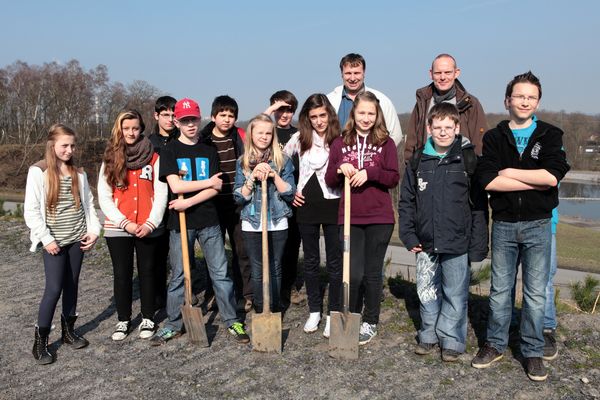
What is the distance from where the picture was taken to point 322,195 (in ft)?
14.8

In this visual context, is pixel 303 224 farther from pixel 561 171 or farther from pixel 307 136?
pixel 561 171

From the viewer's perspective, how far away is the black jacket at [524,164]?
3588mm

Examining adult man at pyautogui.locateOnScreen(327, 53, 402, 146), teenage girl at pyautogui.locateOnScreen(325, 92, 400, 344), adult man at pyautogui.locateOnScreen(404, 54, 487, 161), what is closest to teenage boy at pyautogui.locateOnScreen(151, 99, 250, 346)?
teenage girl at pyautogui.locateOnScreen(325, 92, 400, 344)

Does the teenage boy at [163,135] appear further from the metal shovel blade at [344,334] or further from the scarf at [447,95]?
the scarf at [447,95]

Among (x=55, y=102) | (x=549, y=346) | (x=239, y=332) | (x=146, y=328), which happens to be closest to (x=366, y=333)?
(x=239, y=332)

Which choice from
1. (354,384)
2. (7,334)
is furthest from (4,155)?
(354,384)

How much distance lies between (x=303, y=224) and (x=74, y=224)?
6.51 ft

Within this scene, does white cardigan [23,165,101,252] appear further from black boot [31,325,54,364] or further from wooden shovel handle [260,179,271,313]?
wooden shovel handle [260,179,271,313]

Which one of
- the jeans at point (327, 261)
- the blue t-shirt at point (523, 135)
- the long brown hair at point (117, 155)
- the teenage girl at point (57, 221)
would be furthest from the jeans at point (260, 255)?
the blue t-shirt at point (523, 135)

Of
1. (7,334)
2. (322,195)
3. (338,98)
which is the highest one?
(338,98)

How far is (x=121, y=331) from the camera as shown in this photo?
15.2ft

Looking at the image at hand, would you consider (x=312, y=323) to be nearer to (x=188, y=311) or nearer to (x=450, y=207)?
(x=188, y=311)

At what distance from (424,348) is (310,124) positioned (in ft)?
7.10

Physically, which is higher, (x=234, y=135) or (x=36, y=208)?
(x=234, y=135)
